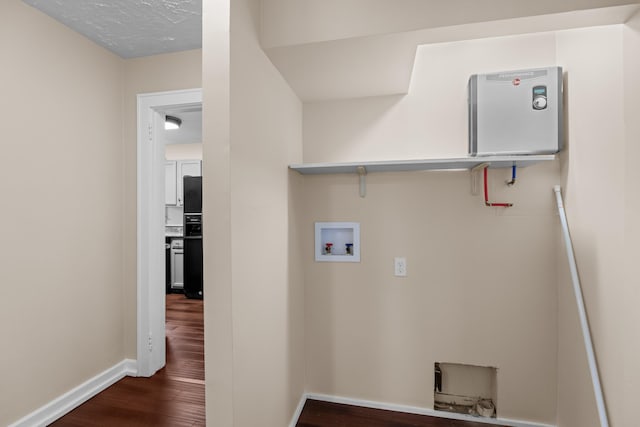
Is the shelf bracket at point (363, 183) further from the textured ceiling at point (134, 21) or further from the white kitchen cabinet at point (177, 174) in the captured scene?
the white kitchen cabinet at point (177, 174)

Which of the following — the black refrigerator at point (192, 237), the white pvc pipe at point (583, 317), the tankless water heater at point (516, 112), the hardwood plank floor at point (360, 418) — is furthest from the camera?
the black refrigerator at point (192, 237)

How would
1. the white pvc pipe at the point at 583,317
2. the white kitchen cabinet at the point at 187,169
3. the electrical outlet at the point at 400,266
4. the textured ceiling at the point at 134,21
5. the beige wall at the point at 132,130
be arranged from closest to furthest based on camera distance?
the white pvc pipe at the point at 583,317 → the textured ceiling at the point at 134,21 → the electrical outlet at the point at 400,266 → the beige wall at the point at 132,130 → the white kitchen cabinet at the point at 187,169

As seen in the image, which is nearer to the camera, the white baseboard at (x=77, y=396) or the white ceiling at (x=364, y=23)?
the white ceiling at (x=364, y=23)

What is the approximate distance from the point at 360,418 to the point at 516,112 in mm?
2037

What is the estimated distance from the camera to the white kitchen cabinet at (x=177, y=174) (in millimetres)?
5133

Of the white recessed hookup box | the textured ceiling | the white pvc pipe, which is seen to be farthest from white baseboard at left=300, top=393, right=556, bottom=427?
the textured ceiling

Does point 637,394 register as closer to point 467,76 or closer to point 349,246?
point 349,246

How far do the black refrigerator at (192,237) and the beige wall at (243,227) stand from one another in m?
3.45

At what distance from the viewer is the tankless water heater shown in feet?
5.59

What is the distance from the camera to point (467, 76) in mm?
1913

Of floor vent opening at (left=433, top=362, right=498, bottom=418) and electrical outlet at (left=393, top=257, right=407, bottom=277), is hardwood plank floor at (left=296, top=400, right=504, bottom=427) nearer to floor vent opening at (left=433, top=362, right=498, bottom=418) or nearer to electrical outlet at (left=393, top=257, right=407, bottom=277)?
floor vent opening at (left=433, top=362, right=498, bottom=418)

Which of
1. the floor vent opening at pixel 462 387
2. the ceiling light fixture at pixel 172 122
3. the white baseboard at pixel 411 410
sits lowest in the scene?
the white baseboard at pixel 411 410

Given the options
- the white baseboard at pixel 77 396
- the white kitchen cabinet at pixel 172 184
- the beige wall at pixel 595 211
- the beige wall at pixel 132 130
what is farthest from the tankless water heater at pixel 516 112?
the white kitchen cabinet at pixel 172 184

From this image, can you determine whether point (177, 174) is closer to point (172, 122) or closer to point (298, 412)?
point (172, 122)
